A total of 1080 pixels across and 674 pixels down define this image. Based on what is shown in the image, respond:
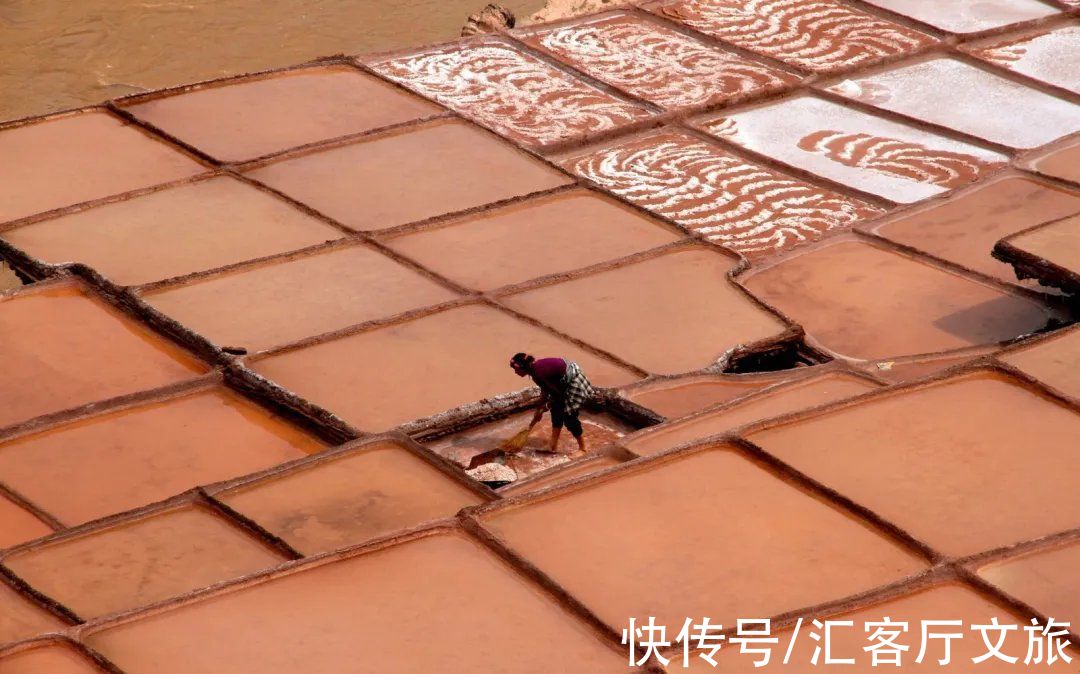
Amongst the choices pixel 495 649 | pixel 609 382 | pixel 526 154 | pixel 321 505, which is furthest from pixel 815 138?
pixel 495 649

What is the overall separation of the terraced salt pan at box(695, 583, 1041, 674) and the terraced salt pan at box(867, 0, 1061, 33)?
4555mm

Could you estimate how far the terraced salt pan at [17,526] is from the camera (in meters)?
3.96

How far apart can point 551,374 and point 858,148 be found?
2.28 metres

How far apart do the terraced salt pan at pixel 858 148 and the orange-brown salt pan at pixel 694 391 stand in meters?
1.41

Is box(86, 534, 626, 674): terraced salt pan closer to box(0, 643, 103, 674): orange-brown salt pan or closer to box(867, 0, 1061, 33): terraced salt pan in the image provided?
box(0, 643, 103, 674): orange-brown salt pan

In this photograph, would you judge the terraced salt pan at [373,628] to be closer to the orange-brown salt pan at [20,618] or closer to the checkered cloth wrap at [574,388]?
the orange-brown salt pan at [20,618]

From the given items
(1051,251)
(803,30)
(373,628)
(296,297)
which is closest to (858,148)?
(803,30)

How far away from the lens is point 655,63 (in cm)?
673

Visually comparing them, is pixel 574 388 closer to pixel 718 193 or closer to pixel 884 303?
pixel 884 303

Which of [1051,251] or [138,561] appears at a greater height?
[1051,251]

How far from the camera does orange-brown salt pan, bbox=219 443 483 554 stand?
12.5ft

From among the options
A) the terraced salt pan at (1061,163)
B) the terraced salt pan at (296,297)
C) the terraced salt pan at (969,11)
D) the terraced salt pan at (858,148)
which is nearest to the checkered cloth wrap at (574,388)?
the terraced salt pan at (296,297)

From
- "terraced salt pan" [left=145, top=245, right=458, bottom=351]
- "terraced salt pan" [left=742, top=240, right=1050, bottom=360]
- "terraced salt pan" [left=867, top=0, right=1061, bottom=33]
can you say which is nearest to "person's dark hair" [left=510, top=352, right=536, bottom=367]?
"terraced salt pan" [left=145, top=245, right=458, bottom=351]

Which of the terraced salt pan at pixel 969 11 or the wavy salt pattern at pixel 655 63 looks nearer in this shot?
the wavy salt pattern at pixel 655 63
